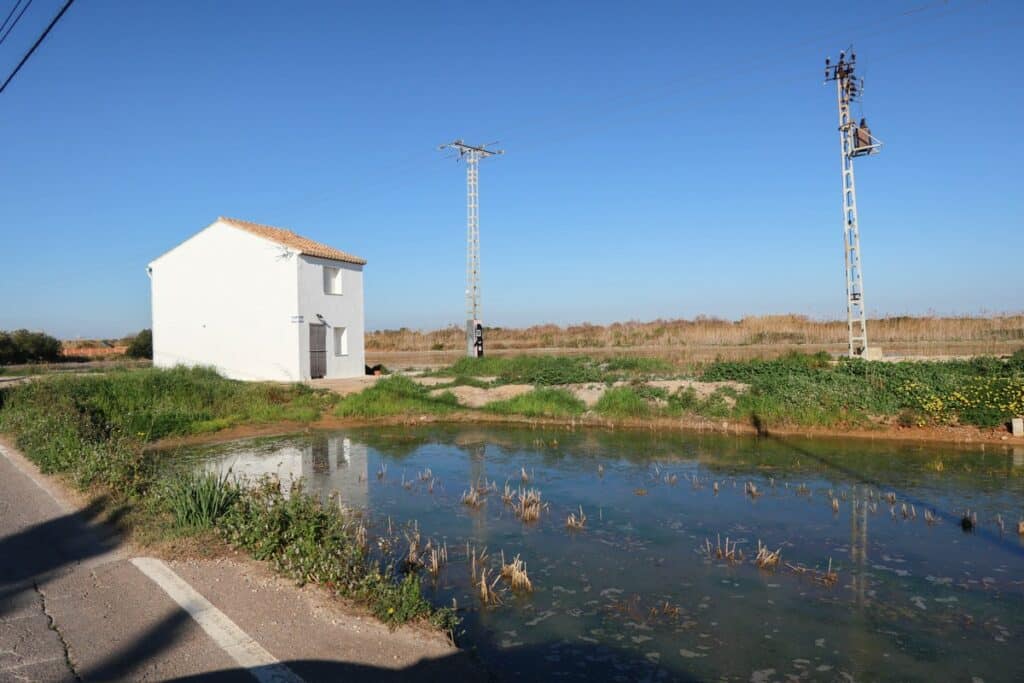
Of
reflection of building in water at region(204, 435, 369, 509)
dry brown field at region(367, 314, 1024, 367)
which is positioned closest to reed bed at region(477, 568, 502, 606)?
reflection of building in water at region(204, 435, 369, 509)

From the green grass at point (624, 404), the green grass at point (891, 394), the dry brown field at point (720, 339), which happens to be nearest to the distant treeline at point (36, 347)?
the dry brown field at point (720, 339)

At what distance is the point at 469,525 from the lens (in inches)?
442

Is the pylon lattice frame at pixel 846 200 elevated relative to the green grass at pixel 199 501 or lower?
elevated

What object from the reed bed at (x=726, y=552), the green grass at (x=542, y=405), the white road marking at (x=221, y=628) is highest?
the green grass at (x=542, y=405)

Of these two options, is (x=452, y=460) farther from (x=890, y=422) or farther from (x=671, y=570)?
(x=890, y=422)

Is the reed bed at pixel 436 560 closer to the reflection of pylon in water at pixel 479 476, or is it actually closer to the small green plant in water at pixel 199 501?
the reflection of pylon in water at pixel 479 476

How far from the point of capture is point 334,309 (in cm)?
3031

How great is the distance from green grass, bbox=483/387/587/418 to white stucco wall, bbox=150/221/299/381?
8801mm

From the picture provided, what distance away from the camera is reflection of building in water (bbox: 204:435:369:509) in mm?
13555

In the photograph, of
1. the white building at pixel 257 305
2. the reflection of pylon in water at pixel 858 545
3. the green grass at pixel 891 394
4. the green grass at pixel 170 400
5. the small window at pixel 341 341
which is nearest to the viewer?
the reflection of pylon in water at pixel 858 545

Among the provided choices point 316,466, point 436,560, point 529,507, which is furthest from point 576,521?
point 316,466

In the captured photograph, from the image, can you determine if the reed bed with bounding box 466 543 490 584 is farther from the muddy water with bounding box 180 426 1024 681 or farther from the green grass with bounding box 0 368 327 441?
the green grass with bounding box 0 368 327 441

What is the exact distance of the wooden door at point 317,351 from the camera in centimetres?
2889

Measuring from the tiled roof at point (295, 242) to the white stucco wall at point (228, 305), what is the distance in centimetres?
34
